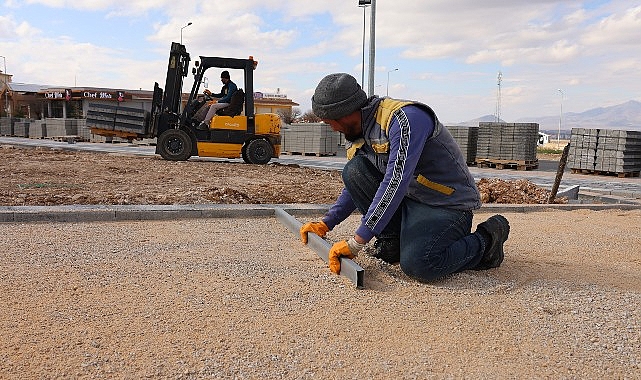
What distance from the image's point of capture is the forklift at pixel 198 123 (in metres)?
13.4

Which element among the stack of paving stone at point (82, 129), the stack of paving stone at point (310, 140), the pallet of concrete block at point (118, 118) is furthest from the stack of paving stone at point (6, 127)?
the pallet of concrete block at point (118, 118)

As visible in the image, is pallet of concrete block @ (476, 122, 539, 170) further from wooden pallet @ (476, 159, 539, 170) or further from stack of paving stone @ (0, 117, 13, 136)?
stack of paving stone @ (0, 117, 13, 136)

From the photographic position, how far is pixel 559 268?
4086 millimetres

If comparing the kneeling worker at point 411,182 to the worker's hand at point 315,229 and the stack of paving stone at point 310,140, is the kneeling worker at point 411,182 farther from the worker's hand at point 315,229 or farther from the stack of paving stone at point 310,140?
the stack of paving stone at point 310,140

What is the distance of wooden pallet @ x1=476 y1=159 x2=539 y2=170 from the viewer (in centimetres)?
1727

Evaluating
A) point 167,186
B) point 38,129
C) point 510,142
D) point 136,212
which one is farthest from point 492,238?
point 38,129

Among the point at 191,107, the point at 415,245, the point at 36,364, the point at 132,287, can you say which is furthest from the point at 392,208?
the point at 191,107

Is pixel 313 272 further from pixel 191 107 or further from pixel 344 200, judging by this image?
pixel 191 107

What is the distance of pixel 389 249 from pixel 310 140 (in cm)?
1851

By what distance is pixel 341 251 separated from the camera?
11.7 feet

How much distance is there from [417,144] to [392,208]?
0.40 meters

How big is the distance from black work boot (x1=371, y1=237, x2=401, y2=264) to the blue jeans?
0.20 m

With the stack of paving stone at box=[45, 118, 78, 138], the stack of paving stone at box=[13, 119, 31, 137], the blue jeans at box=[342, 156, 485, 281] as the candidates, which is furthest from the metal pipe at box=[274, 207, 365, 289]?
the stack of paving stone at box=[13, 119, 31, 137]

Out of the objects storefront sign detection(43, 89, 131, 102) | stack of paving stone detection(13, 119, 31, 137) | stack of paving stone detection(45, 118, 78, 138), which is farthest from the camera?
storefront sign detection(43, 89, 131, 102)
